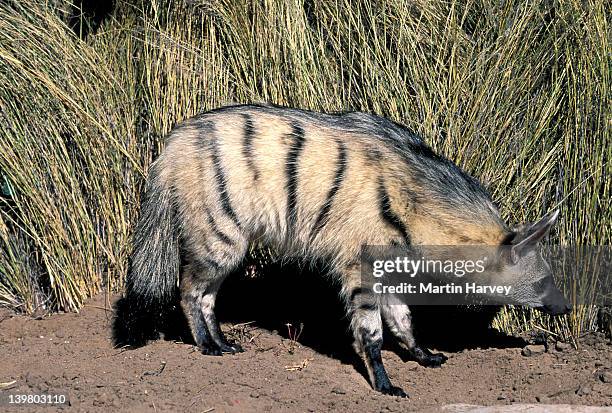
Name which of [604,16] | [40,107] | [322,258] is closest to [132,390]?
[322,258]

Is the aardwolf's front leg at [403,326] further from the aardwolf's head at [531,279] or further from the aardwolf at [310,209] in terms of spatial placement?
the aardwolf's head at [531,279]

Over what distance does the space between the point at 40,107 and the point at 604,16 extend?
3629mm

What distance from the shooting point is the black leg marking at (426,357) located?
17.7 feet

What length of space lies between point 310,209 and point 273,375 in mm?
998

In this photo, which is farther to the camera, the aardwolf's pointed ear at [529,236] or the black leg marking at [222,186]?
the black leg marking at [222,186]

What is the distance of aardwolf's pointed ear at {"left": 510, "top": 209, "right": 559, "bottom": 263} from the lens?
186 inches

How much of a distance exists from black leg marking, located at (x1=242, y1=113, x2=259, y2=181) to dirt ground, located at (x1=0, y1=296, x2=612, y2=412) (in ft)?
3.86

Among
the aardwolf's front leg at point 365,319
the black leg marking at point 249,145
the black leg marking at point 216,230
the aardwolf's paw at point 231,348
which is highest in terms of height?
the black leg marking at point 249,145

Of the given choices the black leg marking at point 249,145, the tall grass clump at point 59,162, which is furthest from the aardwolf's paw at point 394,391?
the tall grass clump at point 59,162

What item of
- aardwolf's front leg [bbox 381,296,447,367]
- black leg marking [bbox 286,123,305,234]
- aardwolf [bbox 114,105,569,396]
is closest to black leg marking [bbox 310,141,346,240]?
aardwolf [bbox 114,105,569,396]

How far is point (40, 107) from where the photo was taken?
5820mm

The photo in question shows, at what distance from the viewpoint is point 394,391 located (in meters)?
4.95

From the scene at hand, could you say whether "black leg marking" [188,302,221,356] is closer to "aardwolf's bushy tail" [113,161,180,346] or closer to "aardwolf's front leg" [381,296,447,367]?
"aardwolf's bushy tail" [113,161,180,346]

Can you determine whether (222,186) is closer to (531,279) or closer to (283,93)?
(283,93)
